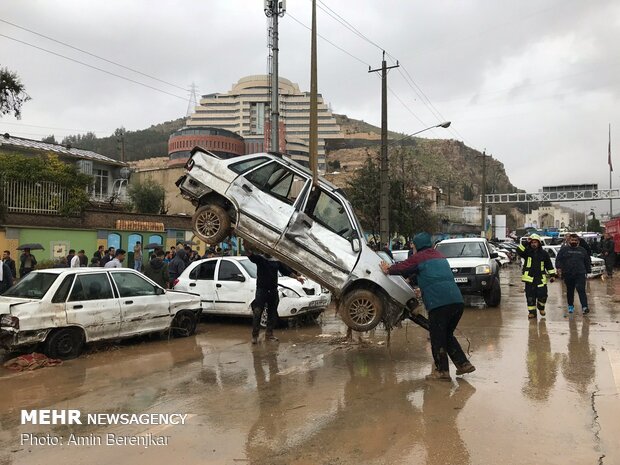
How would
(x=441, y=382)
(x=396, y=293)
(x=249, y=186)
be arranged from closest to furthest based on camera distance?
(x=441, y=382), (x=396, y=293), (x=249, y=186)

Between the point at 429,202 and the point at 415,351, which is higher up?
the point at 429,202

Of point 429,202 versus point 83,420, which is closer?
point 83,420

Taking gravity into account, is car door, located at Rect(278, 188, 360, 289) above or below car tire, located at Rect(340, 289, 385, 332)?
above

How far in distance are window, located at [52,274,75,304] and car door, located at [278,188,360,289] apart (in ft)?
11.2

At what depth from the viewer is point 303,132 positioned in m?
115

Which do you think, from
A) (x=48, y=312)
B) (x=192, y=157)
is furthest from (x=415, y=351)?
(x=48, y=312)

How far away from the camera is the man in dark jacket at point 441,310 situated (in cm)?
605

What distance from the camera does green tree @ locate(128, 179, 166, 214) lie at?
40812 mm

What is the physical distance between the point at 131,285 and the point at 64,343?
59.9 inches

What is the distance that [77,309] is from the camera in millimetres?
7934

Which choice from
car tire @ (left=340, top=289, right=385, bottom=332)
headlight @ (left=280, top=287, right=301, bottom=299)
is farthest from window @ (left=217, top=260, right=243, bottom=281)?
car tire @ (left=340, top=289, right=385, bottom=332)

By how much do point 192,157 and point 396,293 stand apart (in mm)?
3897

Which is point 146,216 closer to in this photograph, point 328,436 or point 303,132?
point 328,436

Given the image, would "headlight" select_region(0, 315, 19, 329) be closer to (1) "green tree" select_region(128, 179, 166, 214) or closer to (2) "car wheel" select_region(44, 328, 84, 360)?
(2) "car wheel" select_region(44, 328, 84, 360)
